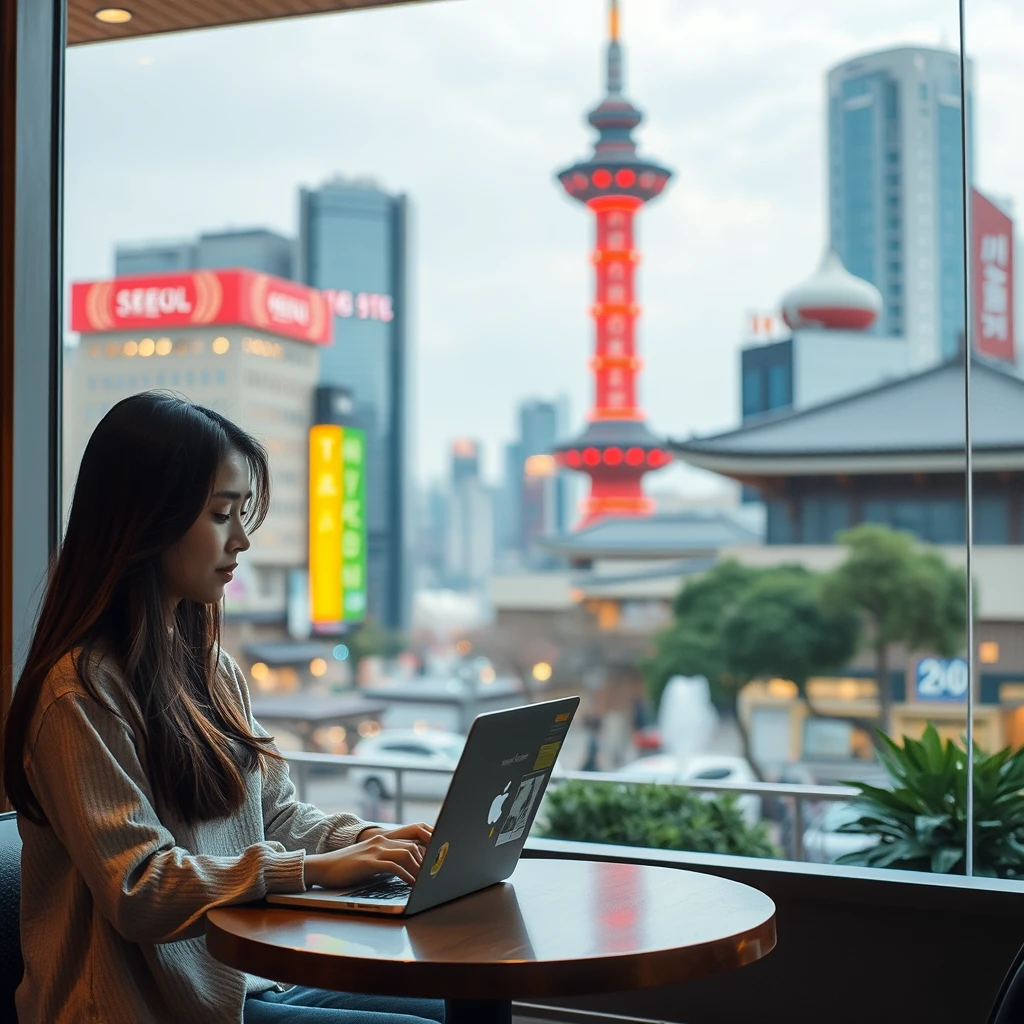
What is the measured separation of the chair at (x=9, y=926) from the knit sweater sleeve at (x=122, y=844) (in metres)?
0.32

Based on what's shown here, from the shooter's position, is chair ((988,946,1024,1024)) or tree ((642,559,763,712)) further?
tree ((642,559,763,712))

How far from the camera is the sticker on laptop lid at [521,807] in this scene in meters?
1.24

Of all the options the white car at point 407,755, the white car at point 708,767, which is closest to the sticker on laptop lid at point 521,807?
the white car at point 708,767

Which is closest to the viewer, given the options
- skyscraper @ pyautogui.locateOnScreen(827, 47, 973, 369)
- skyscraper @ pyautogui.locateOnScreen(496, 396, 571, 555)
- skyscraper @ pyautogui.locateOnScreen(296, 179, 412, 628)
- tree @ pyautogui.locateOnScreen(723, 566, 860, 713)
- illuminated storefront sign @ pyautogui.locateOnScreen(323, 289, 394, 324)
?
skyscraper @ pyautogui.locateOnScreen(827, 47, 973, 369)

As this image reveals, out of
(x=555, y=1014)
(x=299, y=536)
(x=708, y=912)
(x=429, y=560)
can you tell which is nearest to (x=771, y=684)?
(x=429, y=560)

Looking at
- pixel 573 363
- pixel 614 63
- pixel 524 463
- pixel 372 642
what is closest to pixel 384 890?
pixel 573 363

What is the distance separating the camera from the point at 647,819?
10.4 feet

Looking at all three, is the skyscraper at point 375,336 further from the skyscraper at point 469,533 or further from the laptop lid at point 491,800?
the laptop lid at point 491,800

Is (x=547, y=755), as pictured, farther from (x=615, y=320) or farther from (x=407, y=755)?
(x=615, y=320)

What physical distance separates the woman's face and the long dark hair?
0.03 feet

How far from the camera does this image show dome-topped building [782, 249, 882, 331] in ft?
54.8

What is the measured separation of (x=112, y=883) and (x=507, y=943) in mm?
355

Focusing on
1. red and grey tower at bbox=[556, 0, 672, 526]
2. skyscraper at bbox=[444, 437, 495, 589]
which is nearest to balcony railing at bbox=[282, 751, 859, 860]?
skyscraper at bbox=[444, 437, 495, 589]

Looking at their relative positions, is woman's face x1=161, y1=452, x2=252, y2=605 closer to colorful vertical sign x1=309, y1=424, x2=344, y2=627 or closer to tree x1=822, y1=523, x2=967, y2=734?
tree x1=822, y1=523, x2=967, y2=734
